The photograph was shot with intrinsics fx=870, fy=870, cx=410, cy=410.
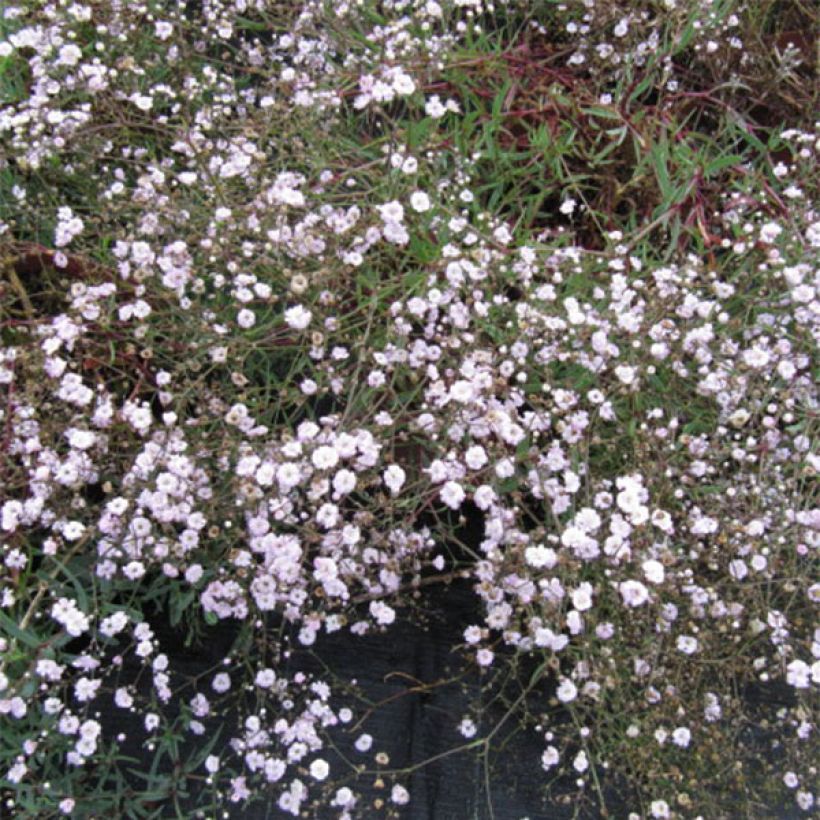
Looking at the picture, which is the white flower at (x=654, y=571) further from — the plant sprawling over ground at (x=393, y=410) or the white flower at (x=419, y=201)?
the white flower at (x=419, y=201)

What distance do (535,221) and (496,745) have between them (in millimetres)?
1522

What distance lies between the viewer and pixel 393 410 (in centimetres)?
208

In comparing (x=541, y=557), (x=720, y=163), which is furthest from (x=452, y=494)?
(x=720, y=163)

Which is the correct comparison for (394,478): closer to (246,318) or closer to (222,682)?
(246,318)

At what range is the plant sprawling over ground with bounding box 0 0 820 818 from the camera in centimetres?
193

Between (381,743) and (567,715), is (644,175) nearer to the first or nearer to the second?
(567,715)

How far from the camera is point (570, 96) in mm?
2578

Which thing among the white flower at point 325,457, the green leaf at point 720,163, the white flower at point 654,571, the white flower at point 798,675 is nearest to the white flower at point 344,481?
the white flower at point 325,457

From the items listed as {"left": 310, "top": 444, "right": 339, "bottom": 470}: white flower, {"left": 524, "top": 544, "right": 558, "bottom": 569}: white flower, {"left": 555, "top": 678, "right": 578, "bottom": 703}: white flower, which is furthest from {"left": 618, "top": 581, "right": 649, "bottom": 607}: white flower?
{"left": 310, "top": 444, "right": 339, "bottom": 470}: white flower

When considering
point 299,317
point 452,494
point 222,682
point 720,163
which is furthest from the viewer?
point 720,163

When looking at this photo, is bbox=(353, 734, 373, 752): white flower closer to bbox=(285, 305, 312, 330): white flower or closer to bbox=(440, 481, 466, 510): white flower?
bbox=(440, 481, 466, 510): white flower

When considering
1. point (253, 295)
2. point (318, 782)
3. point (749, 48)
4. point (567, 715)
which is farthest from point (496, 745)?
point (749, 48)

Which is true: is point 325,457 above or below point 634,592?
above

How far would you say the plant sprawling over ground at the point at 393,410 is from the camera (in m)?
1.93
